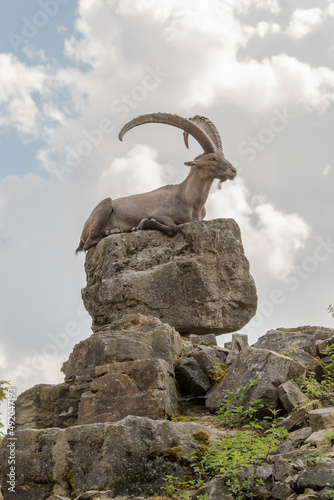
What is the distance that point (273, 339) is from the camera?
8805 millimetres

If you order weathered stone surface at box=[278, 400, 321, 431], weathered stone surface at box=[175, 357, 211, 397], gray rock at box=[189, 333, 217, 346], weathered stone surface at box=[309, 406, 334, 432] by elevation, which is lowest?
weathered stone surface at box=[309, 406, 334, 432]

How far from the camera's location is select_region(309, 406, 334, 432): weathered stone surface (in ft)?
19.7

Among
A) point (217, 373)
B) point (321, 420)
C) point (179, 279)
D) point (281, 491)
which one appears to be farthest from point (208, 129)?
point (281, 491)

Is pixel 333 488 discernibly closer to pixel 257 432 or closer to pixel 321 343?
pixel 257 432

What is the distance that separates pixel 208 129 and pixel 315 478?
876cm

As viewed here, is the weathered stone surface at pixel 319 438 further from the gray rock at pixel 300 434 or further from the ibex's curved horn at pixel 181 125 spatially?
the ibex's curved horn at pixel 181 125

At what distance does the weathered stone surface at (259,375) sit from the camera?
7.07 meters

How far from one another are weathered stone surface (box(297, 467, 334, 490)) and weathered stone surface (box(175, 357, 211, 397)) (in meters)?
3.21

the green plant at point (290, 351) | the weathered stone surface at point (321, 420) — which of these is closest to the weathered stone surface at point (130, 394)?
the green plant at point (290, 351)

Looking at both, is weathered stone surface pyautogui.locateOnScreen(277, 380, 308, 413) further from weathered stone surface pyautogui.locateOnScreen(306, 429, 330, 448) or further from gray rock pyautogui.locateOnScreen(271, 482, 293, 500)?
gray rock pyautogui.locateOnScreen(271, 482, 293, 500)

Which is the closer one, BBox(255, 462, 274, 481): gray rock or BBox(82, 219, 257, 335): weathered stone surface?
BBox(255, 462, 274, 481): gray rock

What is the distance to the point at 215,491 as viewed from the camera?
510 centimetres

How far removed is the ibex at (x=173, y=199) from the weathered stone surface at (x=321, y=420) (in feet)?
20.0

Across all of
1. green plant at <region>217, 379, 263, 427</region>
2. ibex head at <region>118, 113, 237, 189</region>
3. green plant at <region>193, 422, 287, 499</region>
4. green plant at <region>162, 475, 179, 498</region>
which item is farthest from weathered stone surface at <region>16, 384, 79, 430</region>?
ibex head at <region>118, 113, 237, 189</region>
